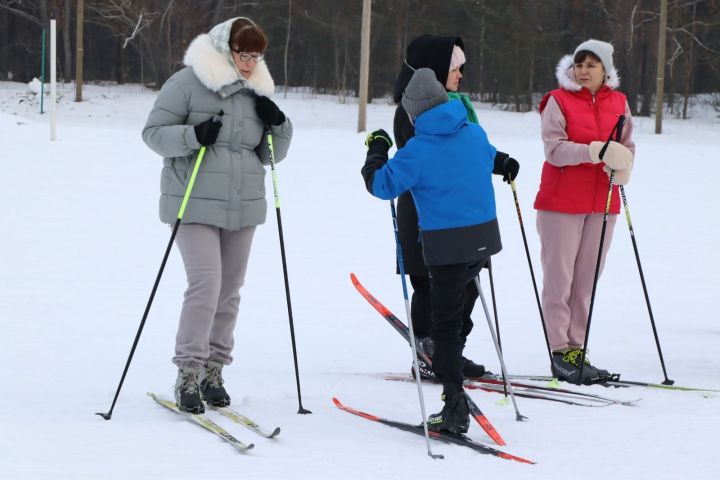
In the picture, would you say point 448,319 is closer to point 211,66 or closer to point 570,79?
point 211,66

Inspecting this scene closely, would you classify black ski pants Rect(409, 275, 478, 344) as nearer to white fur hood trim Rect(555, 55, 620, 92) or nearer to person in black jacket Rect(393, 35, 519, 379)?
person in black jacket Rect(393, 35, 519, 379)

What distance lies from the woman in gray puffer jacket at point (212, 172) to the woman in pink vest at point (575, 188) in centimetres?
150

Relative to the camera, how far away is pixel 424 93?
11.9 ft

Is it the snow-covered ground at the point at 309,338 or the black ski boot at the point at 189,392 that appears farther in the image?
the black ski boot at the point at 189,392

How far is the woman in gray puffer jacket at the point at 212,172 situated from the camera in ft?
12.5

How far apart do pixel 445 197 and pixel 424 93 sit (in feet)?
1.33

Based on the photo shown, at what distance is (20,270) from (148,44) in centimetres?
2017

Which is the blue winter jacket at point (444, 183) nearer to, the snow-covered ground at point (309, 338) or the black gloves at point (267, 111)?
the black gloves at point (267, 111)

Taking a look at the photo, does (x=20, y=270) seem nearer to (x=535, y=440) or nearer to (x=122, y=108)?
(x=535, y=440)

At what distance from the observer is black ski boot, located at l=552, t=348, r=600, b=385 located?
458cm

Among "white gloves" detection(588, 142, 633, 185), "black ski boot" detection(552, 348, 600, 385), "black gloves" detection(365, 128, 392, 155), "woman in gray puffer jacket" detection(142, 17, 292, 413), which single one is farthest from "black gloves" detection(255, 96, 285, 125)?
"black ski boot" detection(552, 348, 600, 385)

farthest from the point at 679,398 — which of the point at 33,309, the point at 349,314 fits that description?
the point at 33,309

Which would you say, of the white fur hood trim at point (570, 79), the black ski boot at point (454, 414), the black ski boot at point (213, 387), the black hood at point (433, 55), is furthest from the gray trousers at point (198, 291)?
the white fur hood trim at point (570, 79)

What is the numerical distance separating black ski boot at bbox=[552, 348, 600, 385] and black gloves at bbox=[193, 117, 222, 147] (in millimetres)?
2092
